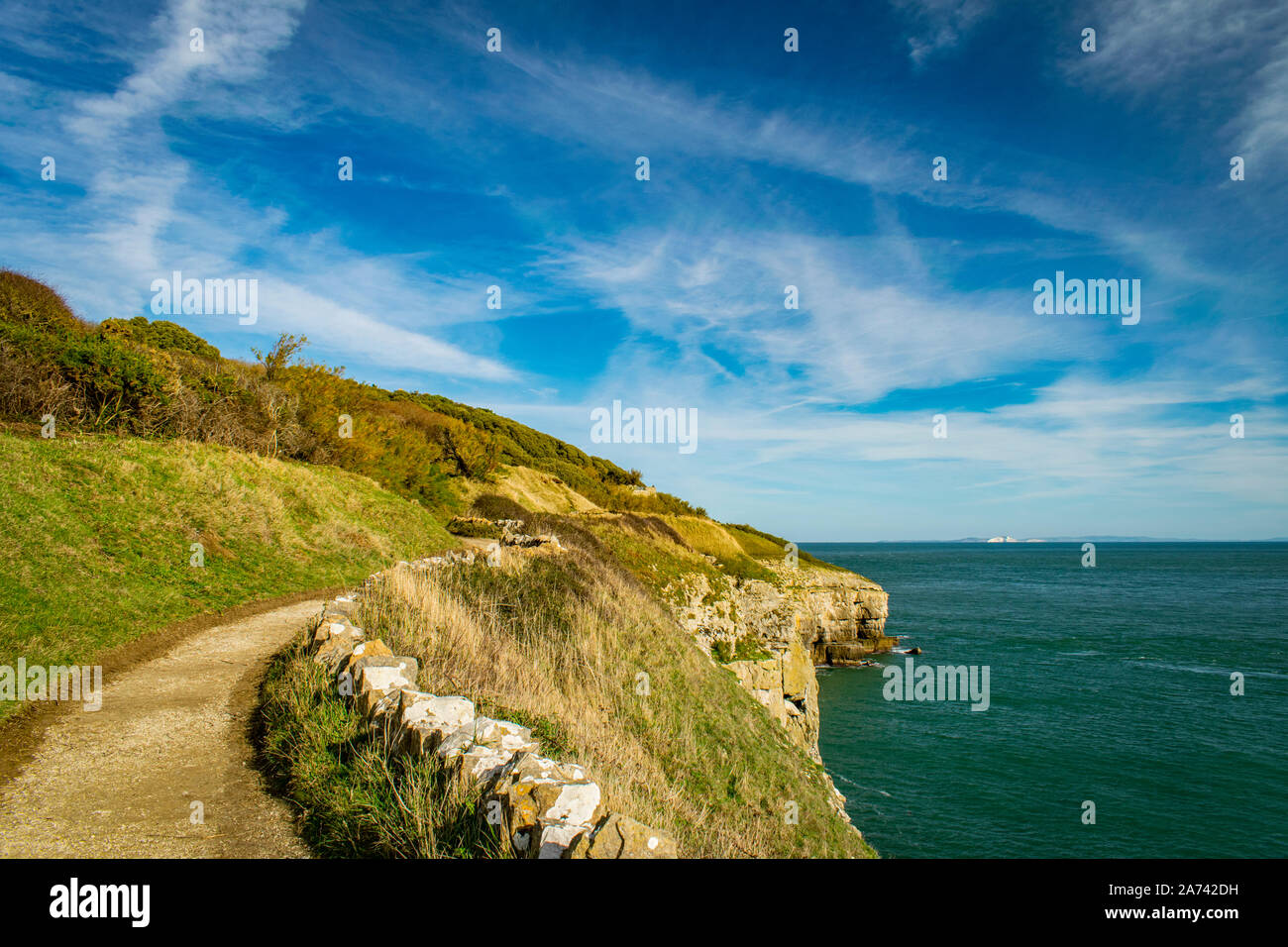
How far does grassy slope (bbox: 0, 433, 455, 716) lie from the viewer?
8.52 m

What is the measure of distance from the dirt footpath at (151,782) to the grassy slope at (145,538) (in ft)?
3.74

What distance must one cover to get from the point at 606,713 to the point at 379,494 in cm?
1731

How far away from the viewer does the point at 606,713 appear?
8.48 meters

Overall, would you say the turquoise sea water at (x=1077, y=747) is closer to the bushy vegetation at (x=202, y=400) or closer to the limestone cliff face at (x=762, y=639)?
the limestone cliff face at (x=762, y=639)

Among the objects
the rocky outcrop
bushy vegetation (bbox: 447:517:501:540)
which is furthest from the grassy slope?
bushy vegetation (bbox: 447:517:501:540)

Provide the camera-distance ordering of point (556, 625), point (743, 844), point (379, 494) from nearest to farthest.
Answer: point (743, 844), point (556, 625), point (379, 494)

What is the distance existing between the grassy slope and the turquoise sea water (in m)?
16.3

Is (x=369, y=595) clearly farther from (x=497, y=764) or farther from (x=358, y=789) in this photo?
(x=497, y=764)

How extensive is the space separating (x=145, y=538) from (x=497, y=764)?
1128 cm

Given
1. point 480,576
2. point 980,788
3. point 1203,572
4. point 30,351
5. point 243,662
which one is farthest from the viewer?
point 1203,572

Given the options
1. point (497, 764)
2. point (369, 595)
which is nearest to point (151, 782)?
point (497, 764)

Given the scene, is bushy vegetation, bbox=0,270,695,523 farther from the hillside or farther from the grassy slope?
the grassy slope
